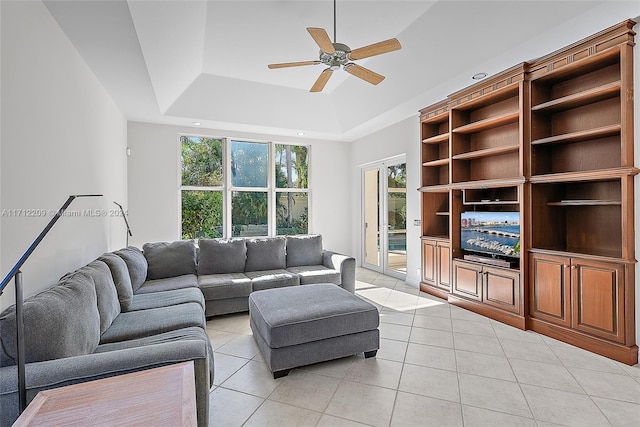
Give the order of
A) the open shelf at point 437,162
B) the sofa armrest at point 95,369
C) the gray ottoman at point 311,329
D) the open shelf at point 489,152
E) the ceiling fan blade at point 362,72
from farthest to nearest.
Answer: the open shelf at point 437,162
the open shelf at point 489,152
the ceiling fan blade at point 362,72
the gray ottoman at point 311,329
the sofa armrest at point 95,369

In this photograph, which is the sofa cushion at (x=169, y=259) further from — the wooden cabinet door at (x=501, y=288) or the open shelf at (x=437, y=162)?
the wooden cabinet door at (x=501, y=288)

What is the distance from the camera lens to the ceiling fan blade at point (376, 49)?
257cm

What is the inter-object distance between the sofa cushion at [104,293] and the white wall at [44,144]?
1.03ft

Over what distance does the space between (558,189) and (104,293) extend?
180 inches

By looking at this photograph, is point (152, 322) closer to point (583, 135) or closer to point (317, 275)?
point (317, 275)

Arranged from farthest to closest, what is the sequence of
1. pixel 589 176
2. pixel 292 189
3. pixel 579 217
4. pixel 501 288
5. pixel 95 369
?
pixel 292 189 < pixel 501 288 < pixel 579 217 < pixel 589 176 < pixel 95 369

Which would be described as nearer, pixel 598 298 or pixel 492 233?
pixel 598 298

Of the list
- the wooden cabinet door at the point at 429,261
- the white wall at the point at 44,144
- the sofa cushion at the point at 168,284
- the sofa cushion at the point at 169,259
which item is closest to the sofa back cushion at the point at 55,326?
the white wall at the point at 44,144

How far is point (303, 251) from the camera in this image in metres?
4.96

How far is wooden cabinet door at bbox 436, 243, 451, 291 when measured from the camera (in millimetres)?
4492

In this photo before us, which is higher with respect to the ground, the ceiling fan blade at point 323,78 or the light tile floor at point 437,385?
the ceiling fan blade at point 323,78

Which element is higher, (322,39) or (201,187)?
(322,39)

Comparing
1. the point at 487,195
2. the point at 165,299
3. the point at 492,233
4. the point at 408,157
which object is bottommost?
the point at 165,299

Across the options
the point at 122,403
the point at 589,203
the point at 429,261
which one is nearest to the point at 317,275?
the point at 429,261
